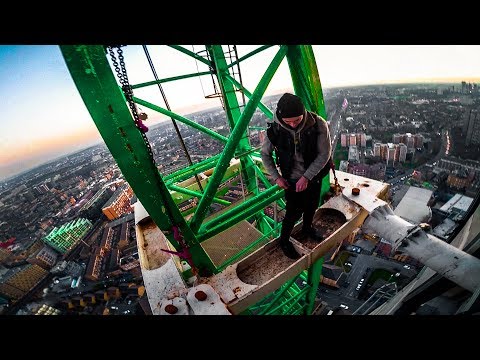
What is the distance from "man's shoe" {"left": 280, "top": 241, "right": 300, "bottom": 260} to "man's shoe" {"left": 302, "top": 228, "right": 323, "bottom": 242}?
34 centimetres

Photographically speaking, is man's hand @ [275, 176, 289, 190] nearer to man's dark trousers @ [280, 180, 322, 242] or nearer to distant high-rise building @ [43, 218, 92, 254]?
man's dark trousers @ [280, 180, 322, 242]

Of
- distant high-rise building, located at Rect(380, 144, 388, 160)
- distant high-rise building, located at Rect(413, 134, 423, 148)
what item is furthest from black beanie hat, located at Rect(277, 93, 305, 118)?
distant high-rise building, located at Rect(413, 134, 423, 148)

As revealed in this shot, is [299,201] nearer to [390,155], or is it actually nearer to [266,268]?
[266,268]

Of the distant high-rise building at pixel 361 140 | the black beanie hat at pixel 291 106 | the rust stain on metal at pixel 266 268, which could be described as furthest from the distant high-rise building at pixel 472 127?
the black beanie hat at pixel 291 106

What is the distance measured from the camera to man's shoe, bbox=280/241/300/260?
3158 millimetres

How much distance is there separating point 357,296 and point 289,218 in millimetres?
21681

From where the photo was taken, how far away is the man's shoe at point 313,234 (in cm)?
332

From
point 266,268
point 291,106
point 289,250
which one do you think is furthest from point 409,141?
point 291,106

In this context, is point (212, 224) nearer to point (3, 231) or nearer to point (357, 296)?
point (357, 296)

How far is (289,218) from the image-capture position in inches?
119

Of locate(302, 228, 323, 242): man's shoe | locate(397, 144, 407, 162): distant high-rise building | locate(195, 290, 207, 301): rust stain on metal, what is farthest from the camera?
locate(397, 144, 407, 162): distant high-rise building

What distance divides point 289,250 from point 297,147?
1.58m

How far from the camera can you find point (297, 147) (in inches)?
98.4
